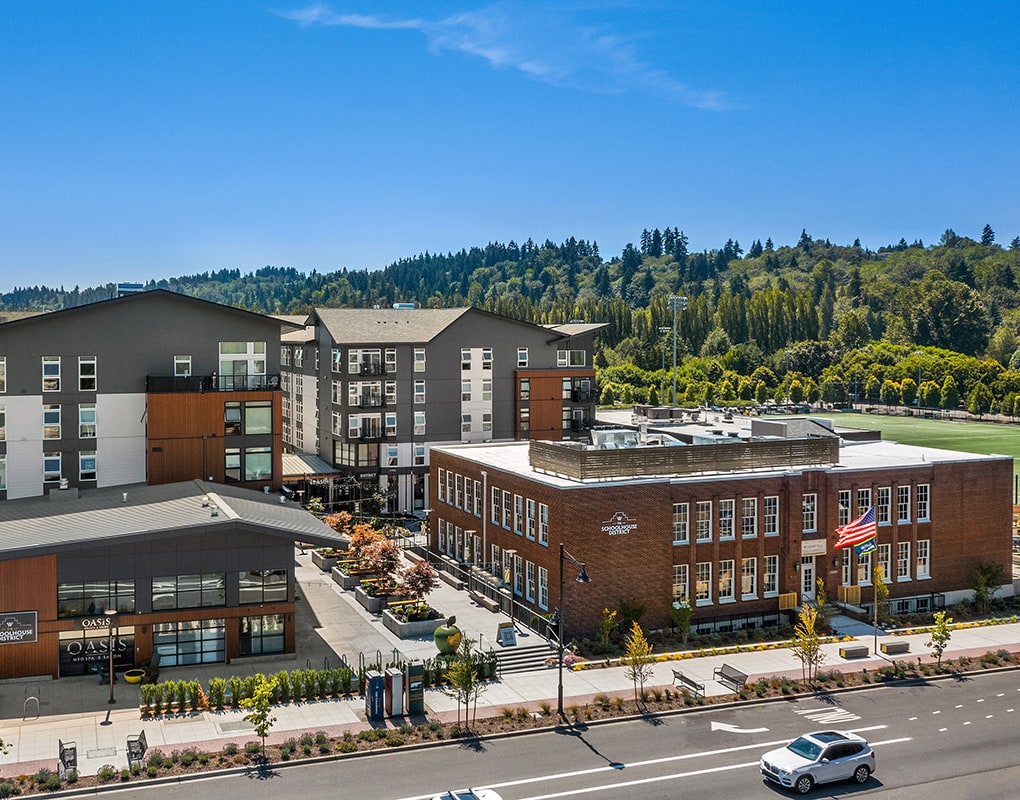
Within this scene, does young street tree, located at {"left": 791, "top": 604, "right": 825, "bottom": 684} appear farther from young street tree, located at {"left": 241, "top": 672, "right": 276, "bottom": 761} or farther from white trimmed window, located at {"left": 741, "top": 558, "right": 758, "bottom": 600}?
young street tree, located at {"left": 241, "top": 672, "right": 276, "bottom": 761}

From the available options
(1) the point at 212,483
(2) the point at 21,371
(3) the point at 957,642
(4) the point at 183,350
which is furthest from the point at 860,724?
(2) the point at 21,371

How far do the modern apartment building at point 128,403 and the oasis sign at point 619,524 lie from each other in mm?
22048

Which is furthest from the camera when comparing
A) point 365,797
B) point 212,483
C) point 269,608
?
point 212,483

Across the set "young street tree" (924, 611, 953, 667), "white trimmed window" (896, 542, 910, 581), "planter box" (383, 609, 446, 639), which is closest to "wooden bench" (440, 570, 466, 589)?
"planter box" (383, 609, 446, 639)

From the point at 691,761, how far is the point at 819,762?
4157 mm

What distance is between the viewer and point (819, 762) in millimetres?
29812

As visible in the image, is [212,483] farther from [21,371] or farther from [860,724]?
[860,724]

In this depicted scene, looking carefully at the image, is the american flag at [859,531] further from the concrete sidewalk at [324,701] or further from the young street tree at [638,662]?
the young street tree at [638,662]

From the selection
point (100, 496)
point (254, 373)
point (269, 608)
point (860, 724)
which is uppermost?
point (254, 373)

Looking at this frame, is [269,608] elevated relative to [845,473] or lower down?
lower down

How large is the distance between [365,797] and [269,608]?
46.1 feet

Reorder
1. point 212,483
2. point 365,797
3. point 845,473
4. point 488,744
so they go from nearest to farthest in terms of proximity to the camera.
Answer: point 365,797 < point 488,744 < point 845,473 < point 212,483

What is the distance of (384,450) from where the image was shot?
253ft

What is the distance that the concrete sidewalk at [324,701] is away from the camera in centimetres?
3306
